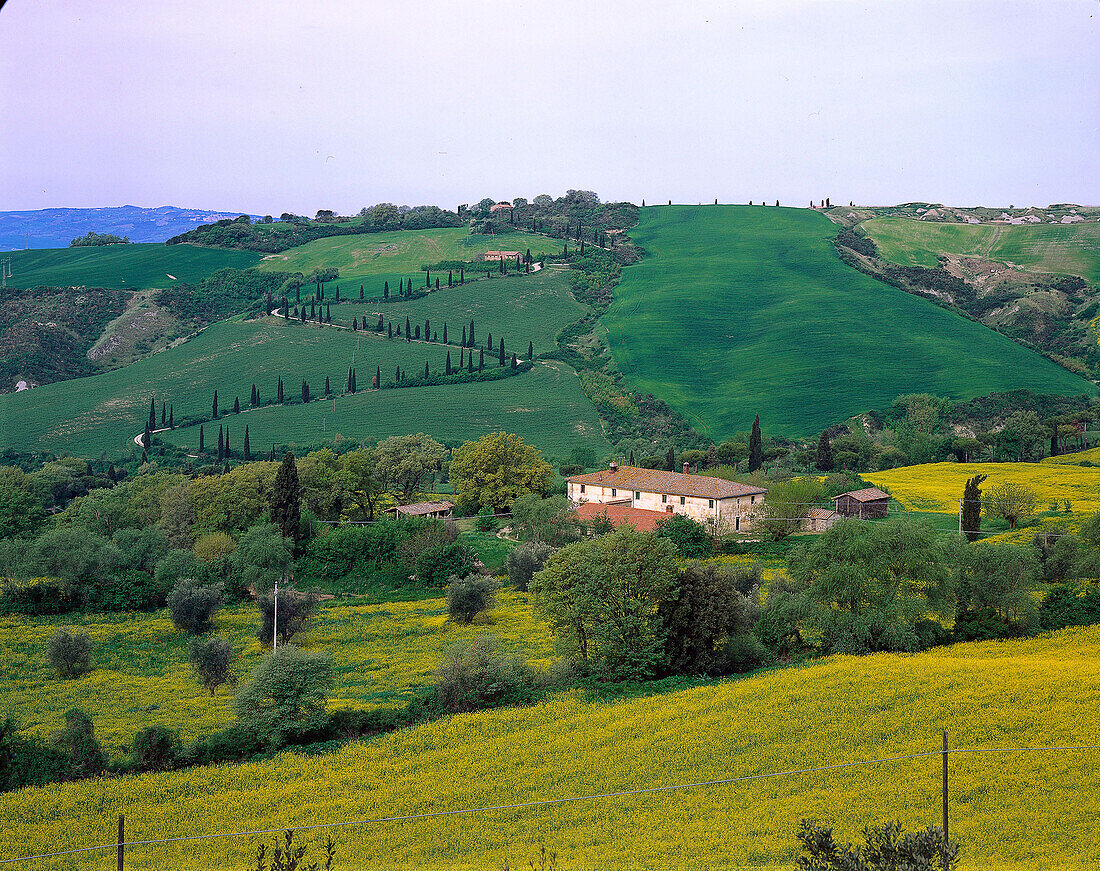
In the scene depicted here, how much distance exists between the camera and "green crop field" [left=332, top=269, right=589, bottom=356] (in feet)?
453

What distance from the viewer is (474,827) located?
81.8 feet

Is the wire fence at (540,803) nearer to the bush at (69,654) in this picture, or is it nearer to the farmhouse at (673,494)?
the bush at (69,654)

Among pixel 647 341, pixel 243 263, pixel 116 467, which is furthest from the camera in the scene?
pixel 243 263

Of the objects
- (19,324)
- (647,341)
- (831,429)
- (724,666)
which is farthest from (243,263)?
(724,666)

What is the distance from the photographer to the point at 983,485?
74.1 metres

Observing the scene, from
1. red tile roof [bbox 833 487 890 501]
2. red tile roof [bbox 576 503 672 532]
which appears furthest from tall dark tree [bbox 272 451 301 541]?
red tile roof [bbox 833 487 890 501]

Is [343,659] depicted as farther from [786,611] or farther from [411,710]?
[786,611]

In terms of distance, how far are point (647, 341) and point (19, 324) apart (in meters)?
92.1

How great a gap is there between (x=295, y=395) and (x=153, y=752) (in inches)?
3759

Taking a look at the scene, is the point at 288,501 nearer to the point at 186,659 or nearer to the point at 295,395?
the point at 186,659

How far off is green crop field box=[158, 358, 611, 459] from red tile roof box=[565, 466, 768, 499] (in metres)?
22.7

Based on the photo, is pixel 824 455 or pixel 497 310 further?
pixel 497 310

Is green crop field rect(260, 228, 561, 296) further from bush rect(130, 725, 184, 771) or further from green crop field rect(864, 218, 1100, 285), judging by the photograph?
bush rect(130, 725, 184, 771)

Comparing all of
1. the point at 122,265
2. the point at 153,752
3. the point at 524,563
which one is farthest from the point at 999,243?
the point at 153,752
